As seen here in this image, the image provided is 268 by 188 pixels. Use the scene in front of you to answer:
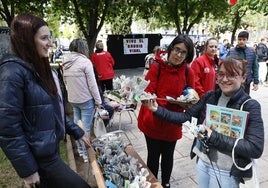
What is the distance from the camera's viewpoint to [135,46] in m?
12.3

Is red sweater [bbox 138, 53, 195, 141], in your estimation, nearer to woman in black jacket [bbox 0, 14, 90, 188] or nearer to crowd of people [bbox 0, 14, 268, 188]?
crowd of people [bbox 0, 14, 268, 188]

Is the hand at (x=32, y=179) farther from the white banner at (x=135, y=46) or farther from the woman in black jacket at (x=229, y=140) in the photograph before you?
the white banner at (x=135, y=46)

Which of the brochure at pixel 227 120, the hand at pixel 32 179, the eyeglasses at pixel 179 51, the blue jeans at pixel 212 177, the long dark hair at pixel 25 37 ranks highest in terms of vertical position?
the long dark hair at pixel 25 37

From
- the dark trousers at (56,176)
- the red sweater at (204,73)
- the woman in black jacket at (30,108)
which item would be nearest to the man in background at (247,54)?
the red sweater at (204,73)

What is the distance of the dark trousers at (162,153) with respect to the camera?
2.73 meters

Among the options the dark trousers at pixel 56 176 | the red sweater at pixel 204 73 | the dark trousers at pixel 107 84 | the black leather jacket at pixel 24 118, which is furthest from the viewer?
the dark trousers at pixel 107 84

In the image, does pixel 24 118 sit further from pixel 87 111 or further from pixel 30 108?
pixel 87 111

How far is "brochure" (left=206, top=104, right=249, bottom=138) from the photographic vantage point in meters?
1.69

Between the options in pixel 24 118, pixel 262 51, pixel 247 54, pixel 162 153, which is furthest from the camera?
pixel 262 51

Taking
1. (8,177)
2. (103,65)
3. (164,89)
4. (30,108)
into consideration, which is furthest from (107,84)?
(30,108)

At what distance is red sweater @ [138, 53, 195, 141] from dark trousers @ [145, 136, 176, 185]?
0.35 feet

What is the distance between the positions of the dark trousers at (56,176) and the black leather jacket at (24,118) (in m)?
0.06

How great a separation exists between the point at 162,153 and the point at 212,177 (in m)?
0.94

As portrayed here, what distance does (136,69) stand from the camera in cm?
1259
